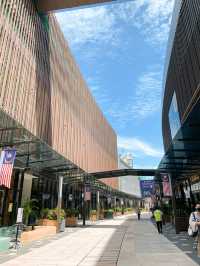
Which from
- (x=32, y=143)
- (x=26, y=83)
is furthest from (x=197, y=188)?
(x=26, y=83)

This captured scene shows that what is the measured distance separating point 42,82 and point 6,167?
13.3 meters

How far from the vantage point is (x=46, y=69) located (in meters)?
25.5

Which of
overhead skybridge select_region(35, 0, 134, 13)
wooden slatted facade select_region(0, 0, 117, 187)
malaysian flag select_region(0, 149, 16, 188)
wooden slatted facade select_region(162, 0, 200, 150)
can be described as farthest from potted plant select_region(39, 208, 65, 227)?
overhead skybridge select_region(35, 0, 134, 13)

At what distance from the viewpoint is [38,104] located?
2281 centimetres

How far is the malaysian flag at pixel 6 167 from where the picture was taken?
1213 centimetres

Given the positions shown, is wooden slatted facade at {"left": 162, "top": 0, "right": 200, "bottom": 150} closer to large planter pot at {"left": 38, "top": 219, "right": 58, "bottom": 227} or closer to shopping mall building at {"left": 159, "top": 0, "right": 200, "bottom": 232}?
shopping mall building at {"left": 159, "top": 0, "right": 200, "bottom": 232}

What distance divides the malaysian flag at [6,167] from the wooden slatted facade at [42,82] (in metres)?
4.28

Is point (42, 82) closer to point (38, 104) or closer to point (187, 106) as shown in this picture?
point (38, 104)

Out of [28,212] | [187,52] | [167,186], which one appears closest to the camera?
[28,212]

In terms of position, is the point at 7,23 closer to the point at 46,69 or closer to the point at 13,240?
the point at 46,69

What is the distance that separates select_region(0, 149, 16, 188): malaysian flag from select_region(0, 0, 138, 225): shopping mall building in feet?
5.35

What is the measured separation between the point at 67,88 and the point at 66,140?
21.9 feet

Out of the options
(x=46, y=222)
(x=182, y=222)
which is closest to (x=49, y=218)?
(x=46, y=222)

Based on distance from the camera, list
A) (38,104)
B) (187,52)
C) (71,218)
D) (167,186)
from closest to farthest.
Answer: (187,52) < (167,186) < (38,104) < (71,218)
